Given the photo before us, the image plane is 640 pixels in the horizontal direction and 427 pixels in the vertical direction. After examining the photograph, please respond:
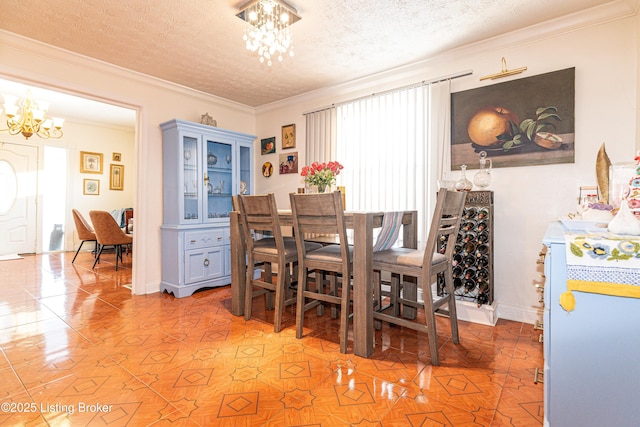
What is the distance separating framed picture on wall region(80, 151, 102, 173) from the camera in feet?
21.3

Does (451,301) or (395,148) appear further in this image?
(395,148)

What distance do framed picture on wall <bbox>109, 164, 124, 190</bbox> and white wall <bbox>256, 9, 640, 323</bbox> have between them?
267 inches

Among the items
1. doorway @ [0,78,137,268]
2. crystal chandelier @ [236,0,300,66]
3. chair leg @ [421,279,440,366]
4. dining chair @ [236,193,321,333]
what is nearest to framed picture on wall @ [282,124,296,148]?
crystal chandelier @ [236,0,300,66]

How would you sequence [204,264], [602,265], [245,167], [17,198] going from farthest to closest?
[17,198], [245,167], [204,264], [602,265]

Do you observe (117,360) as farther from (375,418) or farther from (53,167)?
(53,167)

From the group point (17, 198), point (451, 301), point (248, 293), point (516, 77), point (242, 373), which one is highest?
point (516, 77)

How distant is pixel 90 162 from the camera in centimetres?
661

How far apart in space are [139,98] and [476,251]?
3.86m

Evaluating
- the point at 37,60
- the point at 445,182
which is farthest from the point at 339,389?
the point at 37,60

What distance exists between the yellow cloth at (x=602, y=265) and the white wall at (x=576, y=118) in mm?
1795

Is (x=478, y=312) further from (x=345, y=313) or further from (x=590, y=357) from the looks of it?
(x=590, y=357)

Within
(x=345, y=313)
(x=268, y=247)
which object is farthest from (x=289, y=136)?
(x=345, y=313)

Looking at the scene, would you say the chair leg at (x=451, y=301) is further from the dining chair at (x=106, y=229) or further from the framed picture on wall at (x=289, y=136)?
the dining chair at (x=106, y=229)

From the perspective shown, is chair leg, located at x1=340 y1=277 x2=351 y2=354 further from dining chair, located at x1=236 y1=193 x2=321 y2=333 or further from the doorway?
the doorway
